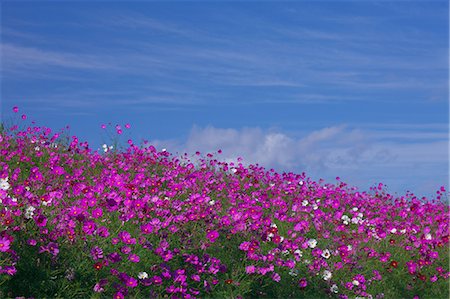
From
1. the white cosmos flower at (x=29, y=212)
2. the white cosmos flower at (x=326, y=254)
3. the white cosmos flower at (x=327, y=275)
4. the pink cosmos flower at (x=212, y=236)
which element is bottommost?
the white cosmos flower at (x=29, y=212)

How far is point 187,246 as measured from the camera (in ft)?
18.5

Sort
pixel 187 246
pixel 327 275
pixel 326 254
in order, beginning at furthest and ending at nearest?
pixel 326 254 → pixel 327 275 → pixel 187 246

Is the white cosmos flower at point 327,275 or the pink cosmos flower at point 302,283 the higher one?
the white cosmos flower at point 327,275

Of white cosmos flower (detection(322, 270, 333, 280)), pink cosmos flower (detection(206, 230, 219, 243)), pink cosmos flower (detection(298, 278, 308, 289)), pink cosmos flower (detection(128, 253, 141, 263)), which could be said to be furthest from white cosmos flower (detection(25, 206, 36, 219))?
white cosmos flower (detection(322, 270, 333, 280))

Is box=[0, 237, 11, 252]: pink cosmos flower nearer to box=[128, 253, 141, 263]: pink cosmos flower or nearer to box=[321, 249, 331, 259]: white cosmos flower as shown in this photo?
box=[128, 253, 141, 263]: pink cosmos flower

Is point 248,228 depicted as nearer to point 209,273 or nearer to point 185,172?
point 209,273

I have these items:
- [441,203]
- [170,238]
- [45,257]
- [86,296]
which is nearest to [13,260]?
[45,257]

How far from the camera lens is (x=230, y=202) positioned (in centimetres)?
842

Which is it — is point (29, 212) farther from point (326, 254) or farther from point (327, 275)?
point (326, 254)

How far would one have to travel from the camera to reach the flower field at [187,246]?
4836 millimetres

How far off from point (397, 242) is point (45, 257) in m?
5.00

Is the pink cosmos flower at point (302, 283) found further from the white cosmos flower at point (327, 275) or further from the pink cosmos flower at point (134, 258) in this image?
the pink cosmos flower at point (134, 258)

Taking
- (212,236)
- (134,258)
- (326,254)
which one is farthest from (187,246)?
(326,254)

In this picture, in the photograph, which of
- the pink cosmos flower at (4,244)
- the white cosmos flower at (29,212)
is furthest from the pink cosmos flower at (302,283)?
the pink cosmos flower at (4,244)
